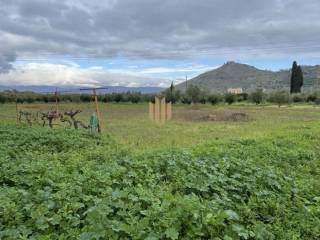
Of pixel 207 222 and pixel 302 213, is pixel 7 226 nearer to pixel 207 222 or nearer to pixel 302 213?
pixel 207 222

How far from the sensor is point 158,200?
4.14m

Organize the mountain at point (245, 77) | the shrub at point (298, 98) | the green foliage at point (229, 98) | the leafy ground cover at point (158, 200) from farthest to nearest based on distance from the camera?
1. the mountain at point (245, 77)
2. the shrub at point (298, 98)
3. the green foliage at point (229, 98)
4. the leafy ground cover at point (158, 200)

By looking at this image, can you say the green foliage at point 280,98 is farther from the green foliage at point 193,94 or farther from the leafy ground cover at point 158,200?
the leafy ground cover at point 158,200

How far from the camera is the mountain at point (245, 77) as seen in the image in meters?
121

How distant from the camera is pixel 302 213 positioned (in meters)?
4.92

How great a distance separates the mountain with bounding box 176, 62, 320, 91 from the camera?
121 m

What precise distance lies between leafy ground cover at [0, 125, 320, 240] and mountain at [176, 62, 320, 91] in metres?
113

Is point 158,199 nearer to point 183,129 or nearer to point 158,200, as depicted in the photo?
point 158,200

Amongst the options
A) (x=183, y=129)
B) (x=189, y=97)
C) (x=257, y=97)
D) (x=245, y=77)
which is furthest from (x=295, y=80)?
(x=245, y=77)

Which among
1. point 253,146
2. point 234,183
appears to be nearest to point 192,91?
point 253,146

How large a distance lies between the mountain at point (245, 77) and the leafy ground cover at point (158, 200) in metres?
113

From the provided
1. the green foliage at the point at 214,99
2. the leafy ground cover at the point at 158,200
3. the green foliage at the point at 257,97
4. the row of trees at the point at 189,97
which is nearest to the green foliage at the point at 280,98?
the row of trees at the point at 189,97

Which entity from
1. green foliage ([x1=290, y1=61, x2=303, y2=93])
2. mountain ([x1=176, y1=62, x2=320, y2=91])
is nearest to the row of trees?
green foliage ([x1=290, y1=61, x2=303, y2=93])

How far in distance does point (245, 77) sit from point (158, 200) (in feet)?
453
